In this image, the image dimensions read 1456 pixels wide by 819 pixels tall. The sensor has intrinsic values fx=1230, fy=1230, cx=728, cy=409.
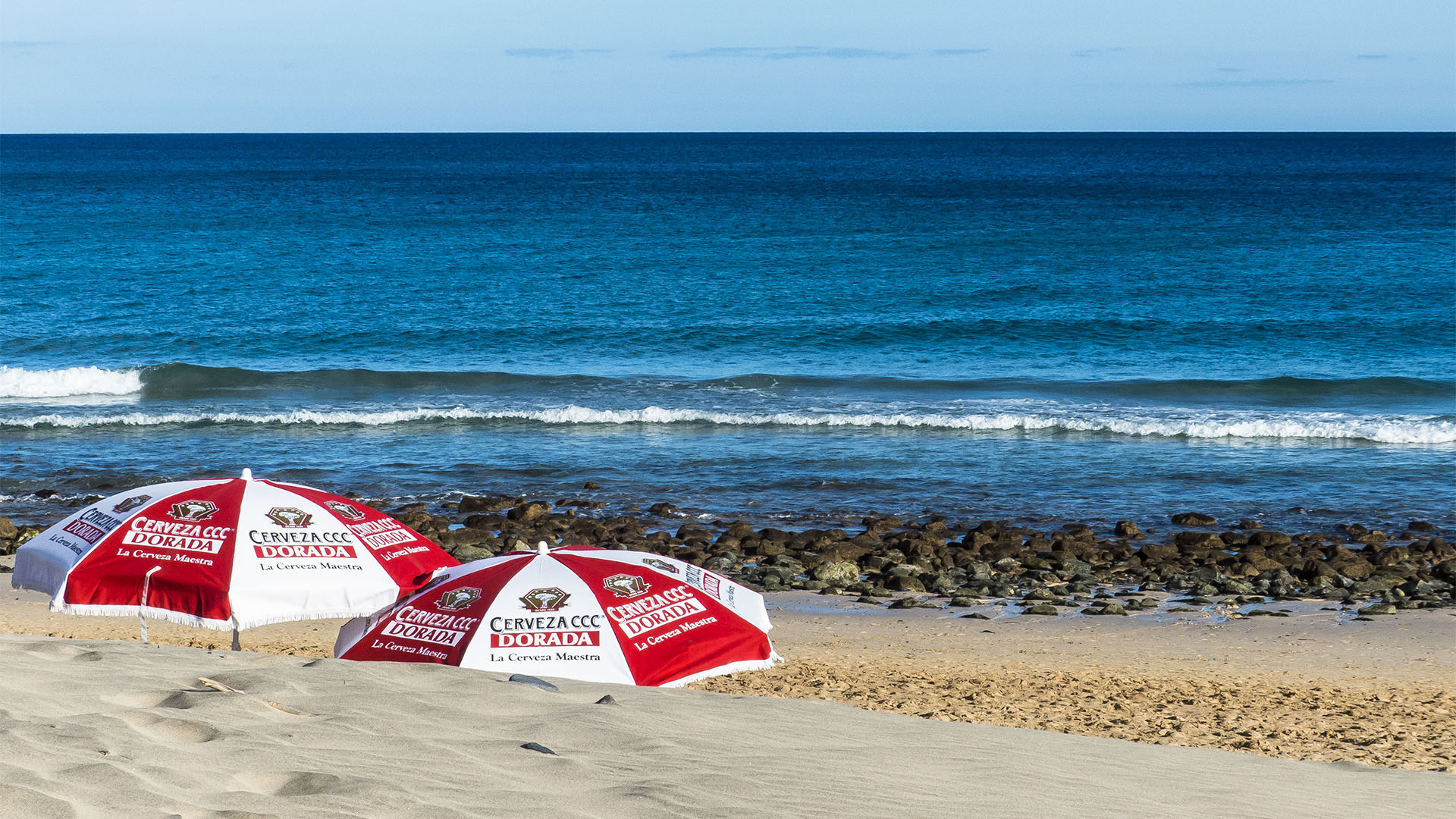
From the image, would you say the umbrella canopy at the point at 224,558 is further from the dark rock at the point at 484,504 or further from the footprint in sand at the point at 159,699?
the dark rock at the point at 484,504

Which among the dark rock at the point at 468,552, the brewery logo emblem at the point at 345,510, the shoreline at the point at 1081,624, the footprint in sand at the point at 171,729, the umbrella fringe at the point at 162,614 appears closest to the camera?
the footprint in sand at the point at 171,729

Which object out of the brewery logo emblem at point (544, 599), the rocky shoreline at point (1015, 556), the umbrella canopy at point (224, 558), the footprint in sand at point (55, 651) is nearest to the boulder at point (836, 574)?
the rocky shoreline at point (1015, 556)

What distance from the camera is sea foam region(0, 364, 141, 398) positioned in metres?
25.0

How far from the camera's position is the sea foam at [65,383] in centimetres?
2502

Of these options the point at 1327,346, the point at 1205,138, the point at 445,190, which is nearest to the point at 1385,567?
the point at 1327,346

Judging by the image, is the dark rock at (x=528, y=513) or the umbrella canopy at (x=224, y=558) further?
the dark rock at (x=528, y=513)

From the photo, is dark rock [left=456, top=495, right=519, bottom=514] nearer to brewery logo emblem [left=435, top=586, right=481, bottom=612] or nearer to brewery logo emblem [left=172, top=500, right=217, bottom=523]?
brewery logo emblem [left=172, top=500, right=217, bottom=523]

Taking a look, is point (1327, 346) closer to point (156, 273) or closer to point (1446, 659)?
point (1446, 659)

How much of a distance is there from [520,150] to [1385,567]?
440 feet

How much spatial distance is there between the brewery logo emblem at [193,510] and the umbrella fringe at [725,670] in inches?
132

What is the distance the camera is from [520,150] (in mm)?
140000

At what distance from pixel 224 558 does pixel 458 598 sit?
1867 mm

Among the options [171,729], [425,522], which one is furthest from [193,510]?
[425,522]

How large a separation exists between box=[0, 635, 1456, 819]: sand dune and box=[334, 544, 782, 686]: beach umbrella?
0.48 ft
